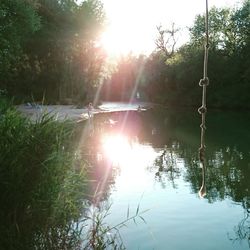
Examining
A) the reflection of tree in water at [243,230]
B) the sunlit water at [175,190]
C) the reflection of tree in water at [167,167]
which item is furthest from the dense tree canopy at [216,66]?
the reflection of tree in water at [243,230]

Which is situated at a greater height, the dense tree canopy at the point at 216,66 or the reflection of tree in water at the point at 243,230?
the dense tree canopy at the point at 216,66

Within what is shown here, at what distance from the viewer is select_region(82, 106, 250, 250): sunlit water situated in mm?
8273

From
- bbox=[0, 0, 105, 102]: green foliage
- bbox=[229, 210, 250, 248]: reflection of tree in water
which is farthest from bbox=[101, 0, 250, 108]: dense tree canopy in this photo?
bbox=[229, 210, 250, 248]: reflection of tree in water

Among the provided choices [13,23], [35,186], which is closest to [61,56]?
[13,23]

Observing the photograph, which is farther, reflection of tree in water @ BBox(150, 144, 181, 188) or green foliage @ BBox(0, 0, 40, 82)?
green foliage @ BBox(0, 0, 40, 82)

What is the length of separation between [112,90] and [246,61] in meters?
38.4

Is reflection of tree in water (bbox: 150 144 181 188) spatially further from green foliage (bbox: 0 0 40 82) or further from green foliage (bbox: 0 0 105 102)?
green foliage (bbox: 0 0 105 102)

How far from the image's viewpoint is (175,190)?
12102 mm

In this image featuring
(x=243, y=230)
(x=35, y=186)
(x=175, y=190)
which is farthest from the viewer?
(x=175, y=190)

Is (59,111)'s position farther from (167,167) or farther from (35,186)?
(167,167)

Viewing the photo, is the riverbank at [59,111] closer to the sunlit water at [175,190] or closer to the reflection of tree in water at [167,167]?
the sunlit water at [175,190]

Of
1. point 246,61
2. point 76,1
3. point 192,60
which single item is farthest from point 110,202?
point 192,60

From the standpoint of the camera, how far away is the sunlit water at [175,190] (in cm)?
827

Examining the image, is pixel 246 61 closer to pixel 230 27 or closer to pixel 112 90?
pixel 230 27
